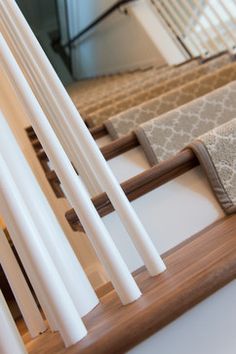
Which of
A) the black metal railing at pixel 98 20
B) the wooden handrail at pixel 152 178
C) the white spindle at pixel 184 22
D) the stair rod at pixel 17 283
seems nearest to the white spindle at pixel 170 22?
the white spindle at pixel 184 22

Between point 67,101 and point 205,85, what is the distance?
1.20m

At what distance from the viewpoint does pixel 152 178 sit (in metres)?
1.04

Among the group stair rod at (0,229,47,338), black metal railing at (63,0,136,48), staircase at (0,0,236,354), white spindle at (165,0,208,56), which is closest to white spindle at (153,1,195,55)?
white spindle at (165,0,208,56)

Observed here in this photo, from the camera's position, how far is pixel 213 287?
66 centimetres

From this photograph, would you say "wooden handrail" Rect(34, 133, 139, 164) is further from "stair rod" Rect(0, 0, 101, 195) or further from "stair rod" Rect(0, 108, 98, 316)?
"stair rod" Rect(0, 108, 98, 316)

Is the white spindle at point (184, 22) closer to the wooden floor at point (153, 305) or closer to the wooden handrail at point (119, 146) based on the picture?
the wooden handrail at point (119, 146)

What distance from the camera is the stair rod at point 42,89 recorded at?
865mm

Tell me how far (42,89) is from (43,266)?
1.48 ft

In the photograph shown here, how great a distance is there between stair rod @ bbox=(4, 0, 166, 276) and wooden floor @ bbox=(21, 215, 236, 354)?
2.1 inches

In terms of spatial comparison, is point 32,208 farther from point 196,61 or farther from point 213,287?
point 196,61

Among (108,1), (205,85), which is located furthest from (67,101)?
(108,1)

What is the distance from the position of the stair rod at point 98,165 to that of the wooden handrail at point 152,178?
0.22 meters

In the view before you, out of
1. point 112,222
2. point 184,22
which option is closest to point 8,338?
point 112,222

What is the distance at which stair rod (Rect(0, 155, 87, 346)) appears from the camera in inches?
24.0
